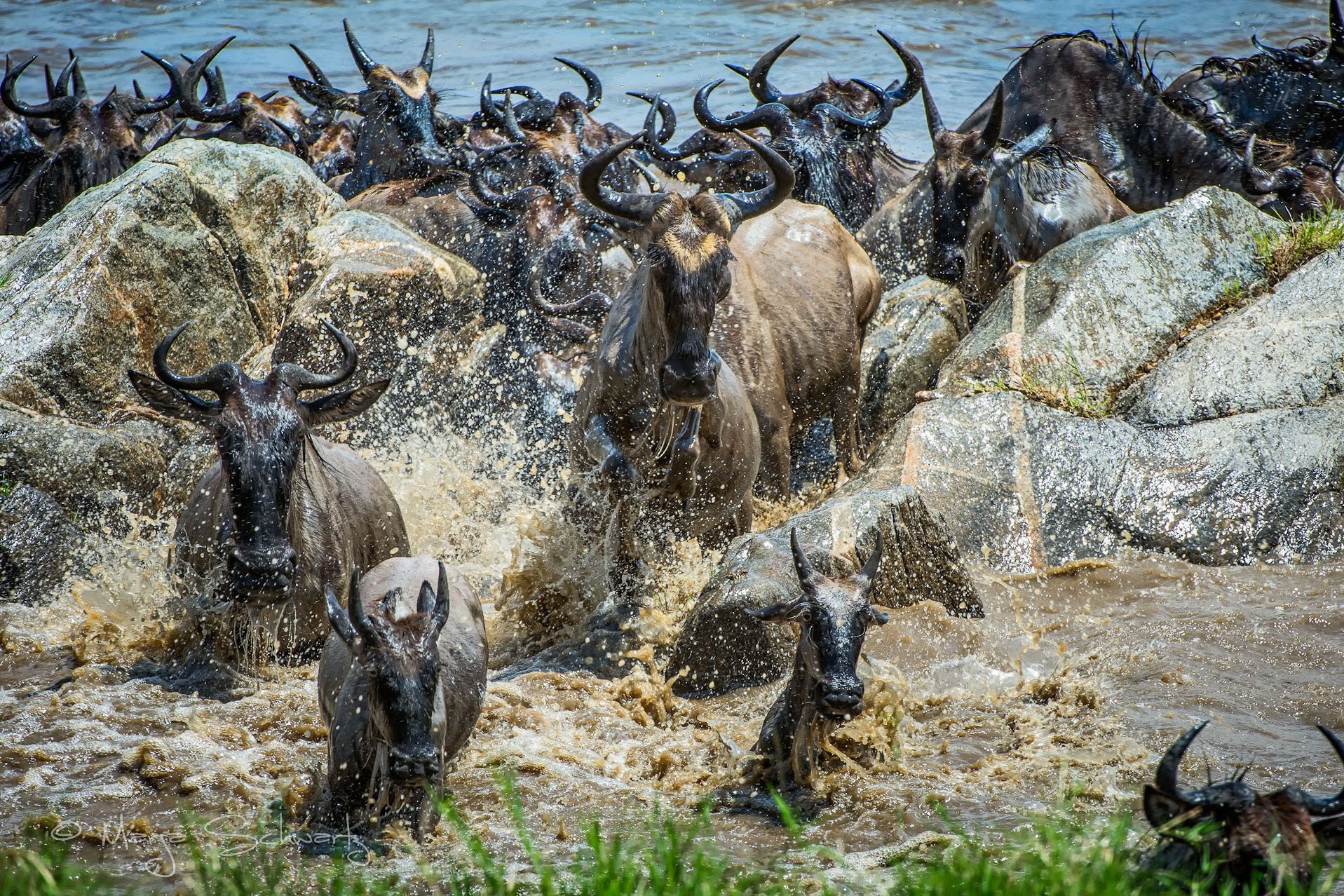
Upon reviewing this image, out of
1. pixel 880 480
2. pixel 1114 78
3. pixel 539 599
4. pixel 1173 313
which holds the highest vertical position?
pixel 1114 78

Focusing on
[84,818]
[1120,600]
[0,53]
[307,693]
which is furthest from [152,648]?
[0,53]

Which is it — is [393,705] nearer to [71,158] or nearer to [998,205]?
[998,205]

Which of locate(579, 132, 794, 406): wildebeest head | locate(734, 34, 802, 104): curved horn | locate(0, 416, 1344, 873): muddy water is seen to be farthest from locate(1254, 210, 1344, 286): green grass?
locate(734, 34, 802, 104): curved horn

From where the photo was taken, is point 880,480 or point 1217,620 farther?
point 880,480

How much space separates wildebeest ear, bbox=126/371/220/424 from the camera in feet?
20.7

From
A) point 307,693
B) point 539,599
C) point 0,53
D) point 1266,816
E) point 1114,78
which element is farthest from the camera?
point 0,53

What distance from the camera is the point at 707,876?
3594 mm

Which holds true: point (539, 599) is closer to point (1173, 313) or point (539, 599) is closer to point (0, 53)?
point (1173, 313)

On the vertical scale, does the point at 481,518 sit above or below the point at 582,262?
below

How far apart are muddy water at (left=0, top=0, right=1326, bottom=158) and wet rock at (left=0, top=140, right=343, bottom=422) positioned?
13.8 metres

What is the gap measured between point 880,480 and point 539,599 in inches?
94.3

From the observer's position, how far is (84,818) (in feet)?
17.0

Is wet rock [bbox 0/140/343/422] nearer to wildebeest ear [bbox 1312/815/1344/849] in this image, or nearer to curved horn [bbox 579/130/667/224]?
curved horn [bbox 579/130/667/224]

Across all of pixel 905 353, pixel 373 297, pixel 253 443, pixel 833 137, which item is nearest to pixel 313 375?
pixel 253 443
